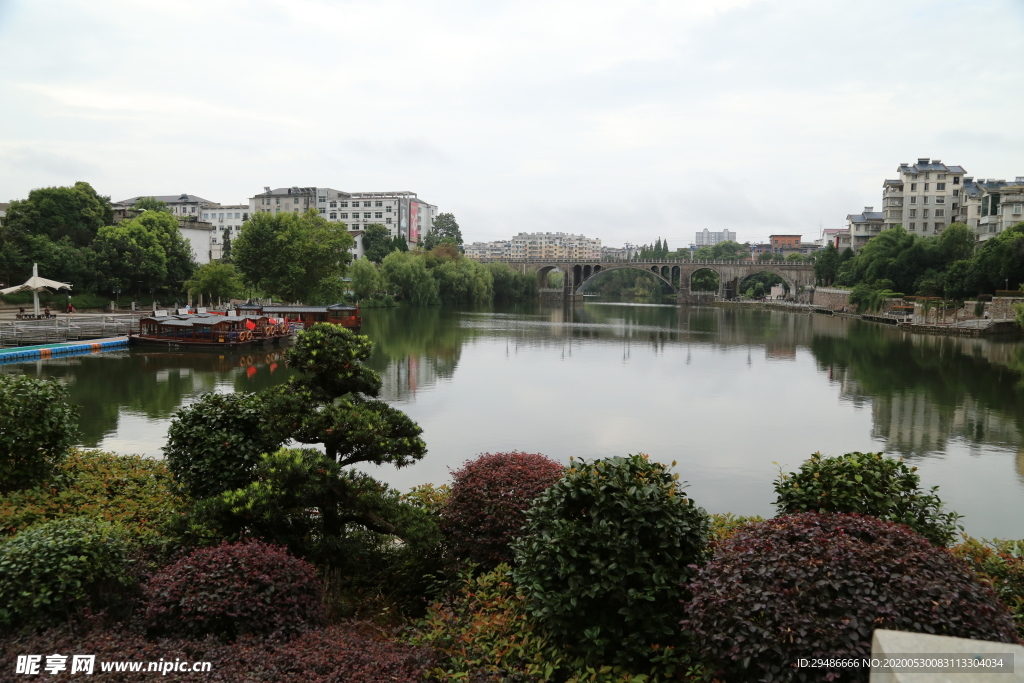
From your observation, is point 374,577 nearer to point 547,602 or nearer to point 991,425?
point 547,602

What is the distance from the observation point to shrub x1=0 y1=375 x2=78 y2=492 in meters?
7.01

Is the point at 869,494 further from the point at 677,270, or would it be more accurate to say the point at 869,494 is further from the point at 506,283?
the point at 677,270

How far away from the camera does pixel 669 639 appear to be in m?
4.14

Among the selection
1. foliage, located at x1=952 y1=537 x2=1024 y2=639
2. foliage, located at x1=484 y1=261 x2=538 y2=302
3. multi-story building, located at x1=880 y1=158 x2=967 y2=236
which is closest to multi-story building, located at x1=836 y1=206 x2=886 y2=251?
multi-story building, located at x1=880 y1=158 x2=967 y2=236

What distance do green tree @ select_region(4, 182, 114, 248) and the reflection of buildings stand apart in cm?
4571

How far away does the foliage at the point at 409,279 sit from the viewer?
58.8 meters

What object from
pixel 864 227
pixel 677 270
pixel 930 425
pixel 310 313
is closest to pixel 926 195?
pixel 864 227

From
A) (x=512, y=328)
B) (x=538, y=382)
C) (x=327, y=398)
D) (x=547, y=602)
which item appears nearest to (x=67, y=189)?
(x=512, y=328)

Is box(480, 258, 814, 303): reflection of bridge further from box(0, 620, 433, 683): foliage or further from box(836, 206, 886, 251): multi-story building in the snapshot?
box(0, 620, 433, 683): foliage

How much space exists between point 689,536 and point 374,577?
285 cm

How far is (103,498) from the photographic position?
710 cm

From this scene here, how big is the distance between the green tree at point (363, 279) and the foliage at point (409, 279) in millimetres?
2417

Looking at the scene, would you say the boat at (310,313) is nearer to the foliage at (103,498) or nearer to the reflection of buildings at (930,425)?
the reflection of buildings at (930,425)

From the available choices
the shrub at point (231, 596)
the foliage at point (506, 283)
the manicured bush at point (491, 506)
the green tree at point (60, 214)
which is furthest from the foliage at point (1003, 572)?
the foliage at point (506, 283)
